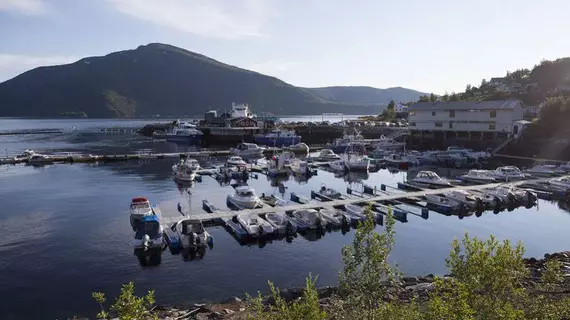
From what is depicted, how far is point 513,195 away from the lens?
42344 millimetres

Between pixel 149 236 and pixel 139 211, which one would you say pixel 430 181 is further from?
pixel 149 236

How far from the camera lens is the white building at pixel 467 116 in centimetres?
7581

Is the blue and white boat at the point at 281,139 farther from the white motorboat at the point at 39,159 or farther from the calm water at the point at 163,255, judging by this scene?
the calm water at the point at 163,255

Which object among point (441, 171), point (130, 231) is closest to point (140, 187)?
point (130, 231)

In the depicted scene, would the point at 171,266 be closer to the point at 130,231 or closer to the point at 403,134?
the point at 130,231

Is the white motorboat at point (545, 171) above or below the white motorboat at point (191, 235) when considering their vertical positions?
above

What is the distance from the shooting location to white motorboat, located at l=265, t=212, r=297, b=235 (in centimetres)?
3203

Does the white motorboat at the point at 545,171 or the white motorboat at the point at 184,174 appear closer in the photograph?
the white motorboat at the point at 545,171

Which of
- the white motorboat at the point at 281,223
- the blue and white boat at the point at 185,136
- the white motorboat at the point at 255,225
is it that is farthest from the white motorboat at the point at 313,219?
the blue and white boat at the point at 185,136

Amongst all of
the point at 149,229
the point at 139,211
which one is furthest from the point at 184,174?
the point at 149,229

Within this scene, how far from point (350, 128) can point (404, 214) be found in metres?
80.8

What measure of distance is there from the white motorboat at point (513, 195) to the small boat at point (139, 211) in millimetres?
33009

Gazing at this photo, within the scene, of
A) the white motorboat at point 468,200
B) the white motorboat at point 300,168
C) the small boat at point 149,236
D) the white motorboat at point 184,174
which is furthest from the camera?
the white motorboat at point 300,168

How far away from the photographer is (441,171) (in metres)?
66.2
